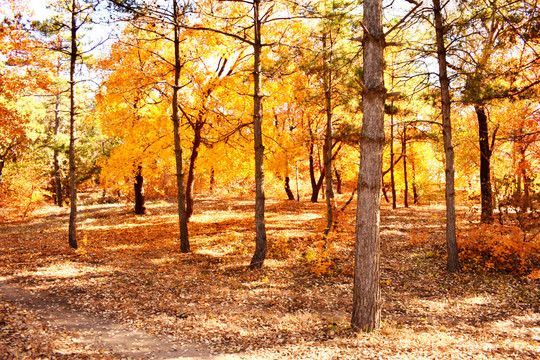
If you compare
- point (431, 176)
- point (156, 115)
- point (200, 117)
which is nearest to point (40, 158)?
point (156, 115)

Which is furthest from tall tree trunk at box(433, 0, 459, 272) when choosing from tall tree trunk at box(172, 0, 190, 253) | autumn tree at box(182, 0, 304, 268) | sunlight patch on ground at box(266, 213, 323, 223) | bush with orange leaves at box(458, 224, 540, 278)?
tall tree trunk at box(172, 0, 190, 253)

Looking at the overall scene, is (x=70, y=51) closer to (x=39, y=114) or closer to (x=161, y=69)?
(x=161, y=69)

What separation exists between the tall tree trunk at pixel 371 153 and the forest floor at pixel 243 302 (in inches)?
56.2

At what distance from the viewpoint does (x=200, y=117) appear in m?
15.4

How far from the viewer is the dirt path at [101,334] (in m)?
5.65

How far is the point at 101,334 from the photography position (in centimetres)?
632

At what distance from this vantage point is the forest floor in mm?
5746

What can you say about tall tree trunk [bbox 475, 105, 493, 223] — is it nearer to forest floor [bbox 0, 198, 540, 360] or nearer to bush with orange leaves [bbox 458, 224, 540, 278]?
forest floor [bbox 0, 198, 540, 360]

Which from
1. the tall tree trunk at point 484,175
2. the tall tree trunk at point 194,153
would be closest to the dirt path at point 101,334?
the tall tree trunk at point 194,153

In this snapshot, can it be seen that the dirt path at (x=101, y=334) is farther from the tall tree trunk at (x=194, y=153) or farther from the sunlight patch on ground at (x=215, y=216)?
the sunlight patch on ground at (x=215, y=216)

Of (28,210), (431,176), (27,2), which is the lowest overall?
(28,210)

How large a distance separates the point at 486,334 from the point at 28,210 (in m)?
24.4

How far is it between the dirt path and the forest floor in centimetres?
2

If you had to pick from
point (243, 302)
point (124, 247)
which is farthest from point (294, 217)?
point (243, 302)
